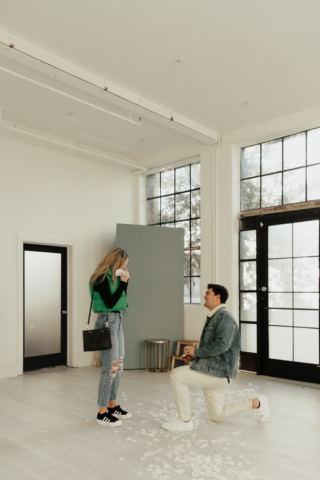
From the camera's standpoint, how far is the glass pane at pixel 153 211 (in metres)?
8.15

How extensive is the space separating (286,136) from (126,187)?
308 cm

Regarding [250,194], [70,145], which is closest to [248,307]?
[250,194]

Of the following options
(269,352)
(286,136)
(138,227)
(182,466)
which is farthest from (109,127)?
(182,466)

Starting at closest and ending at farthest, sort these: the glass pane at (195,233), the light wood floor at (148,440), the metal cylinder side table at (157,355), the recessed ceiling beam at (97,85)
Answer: the light wood floor at (148,440) < the recessed ceiling beam at (97,85) < the metal cylinder side table at (157,355) < the glass pane at (195,233)

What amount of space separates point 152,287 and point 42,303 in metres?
1.76

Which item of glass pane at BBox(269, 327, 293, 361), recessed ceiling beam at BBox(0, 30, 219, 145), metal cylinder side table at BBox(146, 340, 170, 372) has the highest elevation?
recessed ceiling beam at BBox(0, 30, 219, 145)

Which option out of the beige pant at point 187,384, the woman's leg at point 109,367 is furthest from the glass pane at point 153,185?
the beige pant at point 187,384

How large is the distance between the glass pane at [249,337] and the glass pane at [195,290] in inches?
37.8

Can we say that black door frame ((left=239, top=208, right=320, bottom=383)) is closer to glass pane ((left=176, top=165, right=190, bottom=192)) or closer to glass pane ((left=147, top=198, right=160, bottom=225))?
glass pane ((left=176, top=165, right=190, bottom=192))

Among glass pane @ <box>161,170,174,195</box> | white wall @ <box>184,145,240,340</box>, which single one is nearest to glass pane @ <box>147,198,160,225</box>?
glass pane @ <box>161,170,174,195</box>

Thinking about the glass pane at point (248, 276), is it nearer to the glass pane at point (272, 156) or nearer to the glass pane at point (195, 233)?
the glass pane at point (195, 233)

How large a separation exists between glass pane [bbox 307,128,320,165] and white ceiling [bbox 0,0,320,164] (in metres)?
0.44

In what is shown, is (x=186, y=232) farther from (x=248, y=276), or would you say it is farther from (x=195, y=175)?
(x=248, y=276)

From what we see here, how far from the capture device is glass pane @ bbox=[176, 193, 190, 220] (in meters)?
7.69
